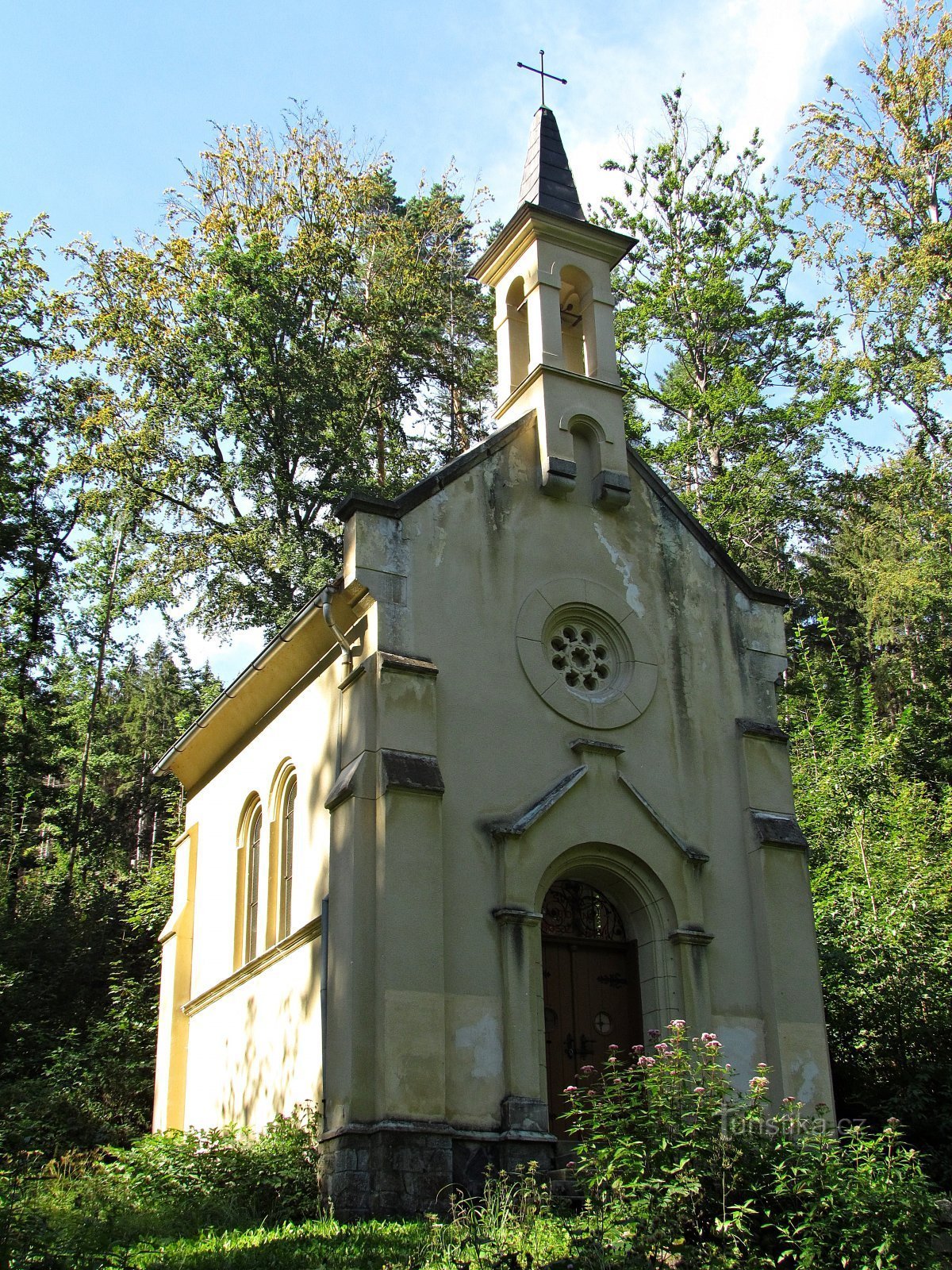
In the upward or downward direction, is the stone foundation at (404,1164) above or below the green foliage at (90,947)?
below

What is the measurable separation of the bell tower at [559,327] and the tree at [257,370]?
10837 mm

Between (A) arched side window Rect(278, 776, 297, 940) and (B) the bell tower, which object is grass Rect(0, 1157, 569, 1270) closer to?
(A) arched side window Rect(278, 776, 297, 940)

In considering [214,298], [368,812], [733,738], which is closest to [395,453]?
[214,298]

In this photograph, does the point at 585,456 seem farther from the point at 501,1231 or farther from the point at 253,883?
the point at 501,1231

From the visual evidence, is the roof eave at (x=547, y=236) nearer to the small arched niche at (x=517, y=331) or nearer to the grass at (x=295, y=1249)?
the small arched niche at (x=517, y=331)

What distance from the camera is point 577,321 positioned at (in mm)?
17156

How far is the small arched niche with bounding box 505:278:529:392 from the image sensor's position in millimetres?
16562

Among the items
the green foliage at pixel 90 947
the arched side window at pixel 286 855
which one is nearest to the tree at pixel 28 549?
the green foliage at pixel 90 947

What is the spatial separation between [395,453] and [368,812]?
20073mm

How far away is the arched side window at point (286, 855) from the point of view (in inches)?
614

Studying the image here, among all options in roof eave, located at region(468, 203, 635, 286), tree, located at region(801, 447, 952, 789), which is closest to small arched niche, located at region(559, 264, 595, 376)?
roof eave, located at region(468, 203, 635, 286)

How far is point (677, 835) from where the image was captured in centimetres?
1418

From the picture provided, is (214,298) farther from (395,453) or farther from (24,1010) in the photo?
(24,1010)

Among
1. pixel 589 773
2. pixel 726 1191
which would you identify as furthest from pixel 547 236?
pixel 726 1191
